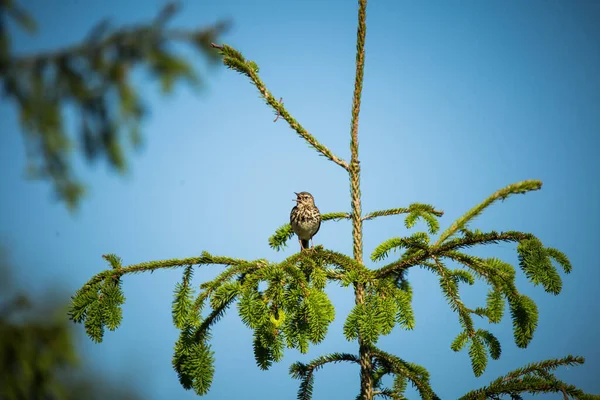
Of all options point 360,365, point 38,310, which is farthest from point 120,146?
point 360,365

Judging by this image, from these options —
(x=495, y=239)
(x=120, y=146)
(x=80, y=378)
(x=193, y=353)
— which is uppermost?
(x=495, y=239)

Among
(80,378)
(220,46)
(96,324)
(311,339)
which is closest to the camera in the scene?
(80,378)

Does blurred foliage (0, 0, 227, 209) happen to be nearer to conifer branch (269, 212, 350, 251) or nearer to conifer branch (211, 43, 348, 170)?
conifer branch (211, 43, 348, 170)

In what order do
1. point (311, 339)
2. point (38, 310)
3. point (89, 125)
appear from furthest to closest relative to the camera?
point (311, 339)
point (89, 125)
point (38, 310)

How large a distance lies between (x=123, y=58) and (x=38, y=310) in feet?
3.51

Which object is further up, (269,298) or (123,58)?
(123,58)

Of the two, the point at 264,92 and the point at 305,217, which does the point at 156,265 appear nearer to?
the point at 264,92

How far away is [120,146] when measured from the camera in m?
2.22

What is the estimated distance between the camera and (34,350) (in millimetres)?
1623

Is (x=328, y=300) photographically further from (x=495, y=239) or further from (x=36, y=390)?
(x=36, y=390)

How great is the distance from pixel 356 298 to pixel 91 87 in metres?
2.00

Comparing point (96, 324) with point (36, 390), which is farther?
point (96, 324)

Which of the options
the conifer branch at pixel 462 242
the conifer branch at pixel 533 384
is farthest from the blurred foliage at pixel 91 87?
the conifer branch at pixel 533 384

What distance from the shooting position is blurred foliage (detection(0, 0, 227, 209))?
2.01 metres
